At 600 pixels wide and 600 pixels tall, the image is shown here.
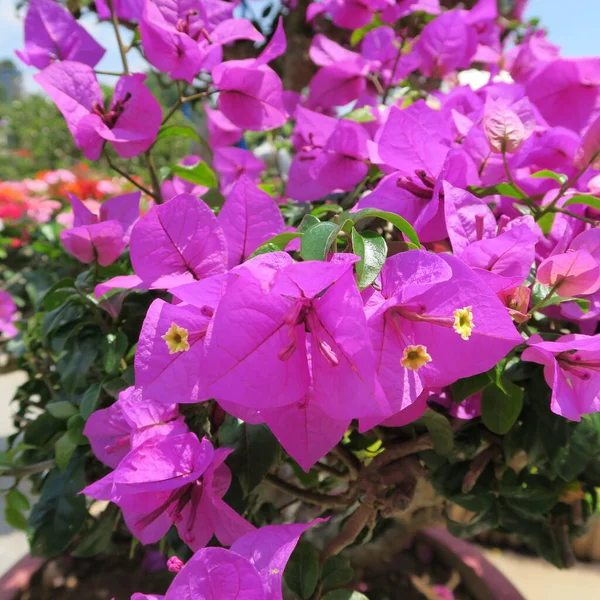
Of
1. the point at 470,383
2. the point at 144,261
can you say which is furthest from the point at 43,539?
the point at 470,383

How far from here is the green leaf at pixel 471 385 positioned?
1.28 feet

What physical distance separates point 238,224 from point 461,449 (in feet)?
0.97

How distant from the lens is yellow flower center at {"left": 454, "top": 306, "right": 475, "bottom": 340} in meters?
0.28

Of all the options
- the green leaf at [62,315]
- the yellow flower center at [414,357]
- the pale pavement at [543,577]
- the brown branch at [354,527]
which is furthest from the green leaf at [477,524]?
the pale pavement at [543,577]

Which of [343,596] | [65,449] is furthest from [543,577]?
[65,449]

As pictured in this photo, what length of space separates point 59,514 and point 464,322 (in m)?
0.48

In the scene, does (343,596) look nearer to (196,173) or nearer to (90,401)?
(90,401)

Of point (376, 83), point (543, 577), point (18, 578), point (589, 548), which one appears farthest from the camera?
point (589, 548)

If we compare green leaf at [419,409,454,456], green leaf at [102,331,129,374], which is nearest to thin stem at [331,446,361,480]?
green leaf at [419,409,454,456]

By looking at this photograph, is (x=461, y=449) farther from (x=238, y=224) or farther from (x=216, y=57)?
(x=216, y=57)

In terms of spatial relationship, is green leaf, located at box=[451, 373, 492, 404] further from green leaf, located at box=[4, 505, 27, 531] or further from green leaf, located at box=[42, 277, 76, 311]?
green leaf, located at box=[4, 505, 27, 531]

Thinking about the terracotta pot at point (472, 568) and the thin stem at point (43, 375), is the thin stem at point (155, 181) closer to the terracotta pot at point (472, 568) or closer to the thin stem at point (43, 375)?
the thin stem at point (43, 375)

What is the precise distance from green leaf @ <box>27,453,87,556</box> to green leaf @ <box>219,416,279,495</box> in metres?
0.22

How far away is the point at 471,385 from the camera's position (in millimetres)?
393
